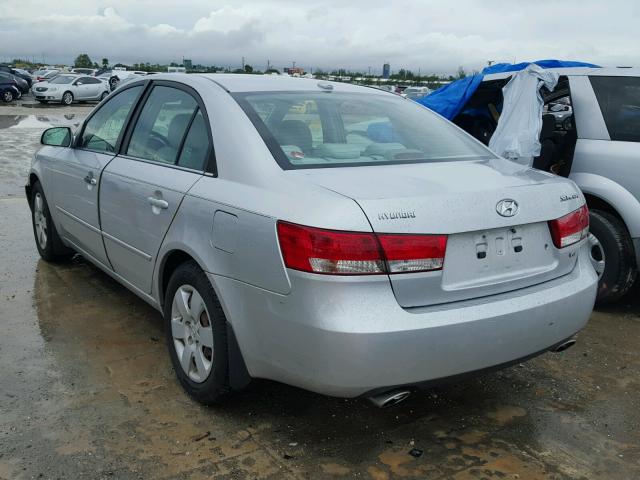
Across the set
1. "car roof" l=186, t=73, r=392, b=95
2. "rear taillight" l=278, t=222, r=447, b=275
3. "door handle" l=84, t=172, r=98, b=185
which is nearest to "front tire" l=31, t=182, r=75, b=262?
"door handle" l=84, t=172, r=98, b=185

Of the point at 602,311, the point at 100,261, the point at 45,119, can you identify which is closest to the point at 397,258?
the point at 100,261

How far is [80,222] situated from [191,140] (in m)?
1.60

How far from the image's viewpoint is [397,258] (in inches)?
95.1

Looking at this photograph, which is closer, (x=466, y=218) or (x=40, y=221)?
(x=466, y=218)

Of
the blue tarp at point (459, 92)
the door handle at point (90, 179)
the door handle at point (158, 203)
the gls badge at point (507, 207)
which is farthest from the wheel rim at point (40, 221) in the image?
the gls badge at point (507, 207)

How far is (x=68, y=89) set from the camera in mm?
31547

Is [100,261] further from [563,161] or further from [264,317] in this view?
[563,161]

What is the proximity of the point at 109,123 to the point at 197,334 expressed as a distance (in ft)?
6.46

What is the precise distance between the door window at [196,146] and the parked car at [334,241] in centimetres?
1

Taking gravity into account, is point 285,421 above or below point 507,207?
below

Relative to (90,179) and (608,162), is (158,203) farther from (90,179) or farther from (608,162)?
(608,162)

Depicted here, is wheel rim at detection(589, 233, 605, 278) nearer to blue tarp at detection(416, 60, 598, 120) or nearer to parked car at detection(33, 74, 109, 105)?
blue tarp at detection(416, 60, 598, 120)

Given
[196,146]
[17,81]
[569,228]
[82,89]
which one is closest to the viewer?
[569,228]

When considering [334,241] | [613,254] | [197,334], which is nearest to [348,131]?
[334,241]
